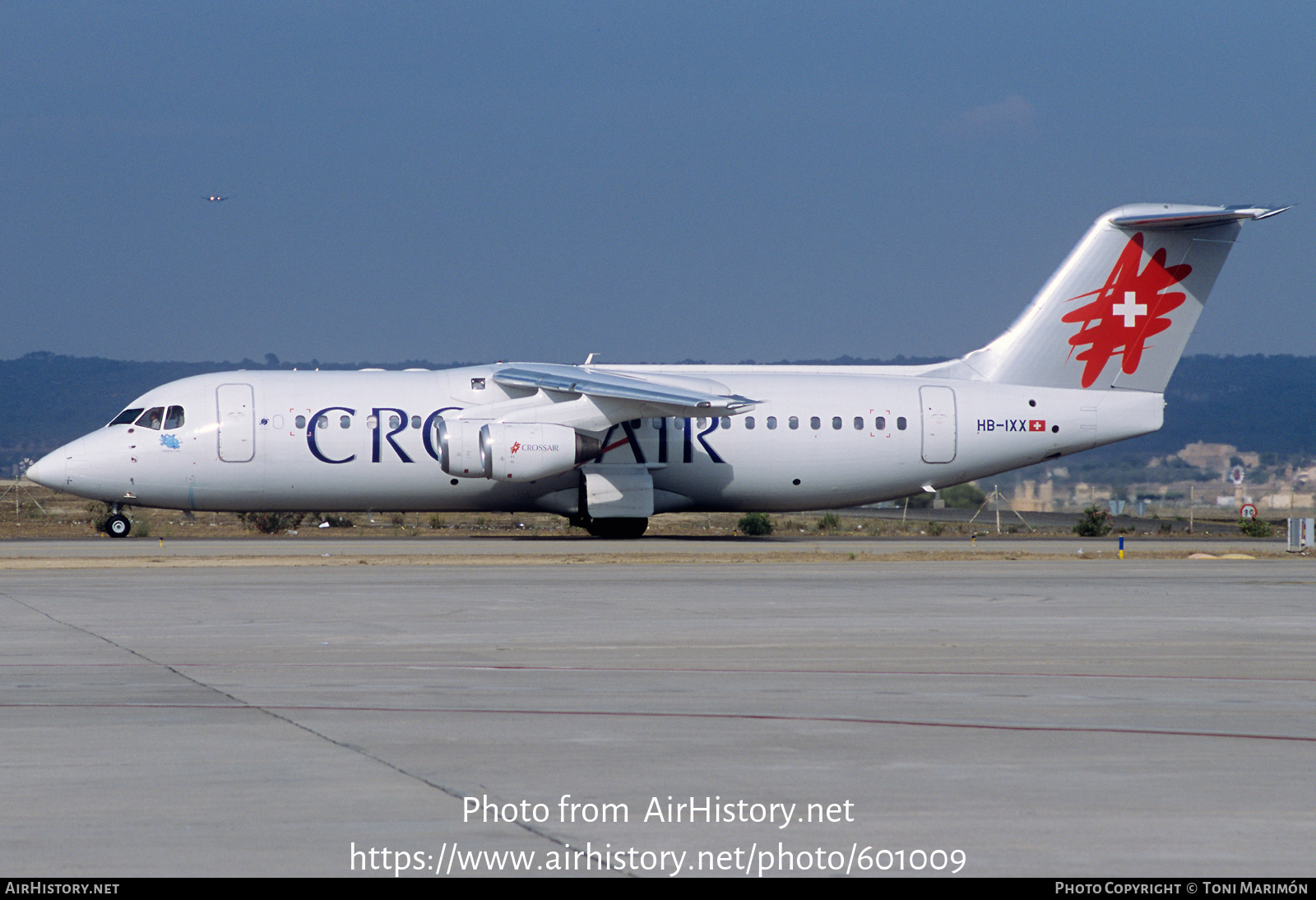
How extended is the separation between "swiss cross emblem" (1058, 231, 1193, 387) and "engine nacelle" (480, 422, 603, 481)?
10.9 m

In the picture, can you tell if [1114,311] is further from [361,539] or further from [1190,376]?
[1190,376]

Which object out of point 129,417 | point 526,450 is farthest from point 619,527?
point 129,417

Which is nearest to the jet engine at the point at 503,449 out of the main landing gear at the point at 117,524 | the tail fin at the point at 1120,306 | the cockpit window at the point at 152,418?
the cockpit window at the point at 152,418

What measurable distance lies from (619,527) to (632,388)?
14.9ft

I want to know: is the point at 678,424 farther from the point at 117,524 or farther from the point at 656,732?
the point at 656,732

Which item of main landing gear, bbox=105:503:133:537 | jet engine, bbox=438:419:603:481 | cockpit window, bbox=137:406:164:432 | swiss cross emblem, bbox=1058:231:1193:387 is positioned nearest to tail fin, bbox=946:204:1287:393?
swiss cross emblem, bbox=1058:231:1193:387

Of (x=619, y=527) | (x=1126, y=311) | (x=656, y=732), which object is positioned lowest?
(x=619, y=527)

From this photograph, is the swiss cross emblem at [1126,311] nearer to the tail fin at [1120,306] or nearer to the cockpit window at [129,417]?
the tail fin at [1120,306]

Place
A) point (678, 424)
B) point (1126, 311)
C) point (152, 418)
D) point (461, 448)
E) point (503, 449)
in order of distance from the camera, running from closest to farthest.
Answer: point (503, 449)
point (461, 448)
point (152, 418)
point (678, 424)
point (1126, 311)

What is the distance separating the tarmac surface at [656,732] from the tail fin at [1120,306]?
14.4 meters

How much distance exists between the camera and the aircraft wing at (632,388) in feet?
98.6

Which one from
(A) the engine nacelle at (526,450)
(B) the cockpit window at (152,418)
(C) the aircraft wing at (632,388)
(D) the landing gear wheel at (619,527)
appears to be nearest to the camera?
(C) the aircraft wing at (632,388)

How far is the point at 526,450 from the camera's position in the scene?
100ft

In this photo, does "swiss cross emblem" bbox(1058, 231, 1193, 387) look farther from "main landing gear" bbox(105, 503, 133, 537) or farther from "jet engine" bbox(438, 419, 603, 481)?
"main landing gear" bbox(105, 503, 133, 537)
